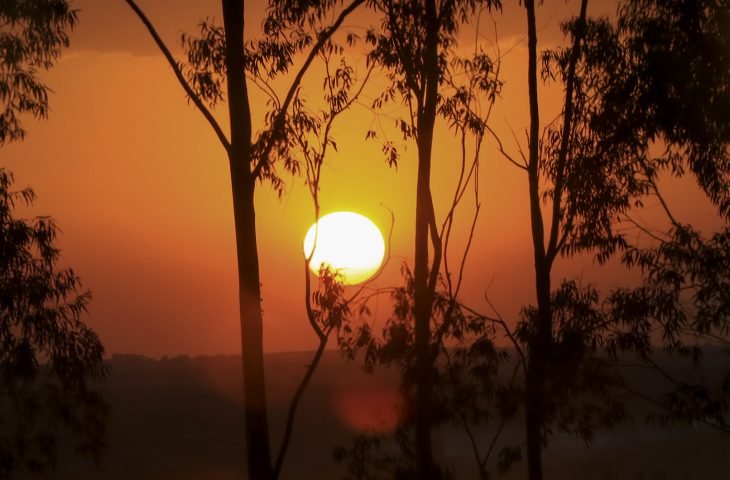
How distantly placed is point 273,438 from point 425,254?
89.0 ft

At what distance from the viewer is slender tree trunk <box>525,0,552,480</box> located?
1252 centimetres

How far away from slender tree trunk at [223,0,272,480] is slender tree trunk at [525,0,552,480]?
421cm

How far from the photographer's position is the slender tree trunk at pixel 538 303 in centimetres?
1252

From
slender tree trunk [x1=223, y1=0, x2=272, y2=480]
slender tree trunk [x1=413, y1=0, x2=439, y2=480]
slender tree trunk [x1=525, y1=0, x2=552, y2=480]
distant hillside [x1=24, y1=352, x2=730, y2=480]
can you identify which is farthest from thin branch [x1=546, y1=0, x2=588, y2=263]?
distant hillside [x1=24, y1=352, x2=730, y2=480]

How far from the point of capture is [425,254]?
488 inches

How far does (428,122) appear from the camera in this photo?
12.5m

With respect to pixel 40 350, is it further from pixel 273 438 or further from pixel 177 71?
pixel 273 438

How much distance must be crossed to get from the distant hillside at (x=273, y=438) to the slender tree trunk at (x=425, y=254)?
18734mm

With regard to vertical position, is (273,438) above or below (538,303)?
below

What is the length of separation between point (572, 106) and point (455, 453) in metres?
27.0

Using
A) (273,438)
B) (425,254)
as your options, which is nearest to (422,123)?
(425,254)

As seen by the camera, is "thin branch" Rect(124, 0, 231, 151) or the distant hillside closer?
"thin branch" Rect(124, 0, 231, 151)

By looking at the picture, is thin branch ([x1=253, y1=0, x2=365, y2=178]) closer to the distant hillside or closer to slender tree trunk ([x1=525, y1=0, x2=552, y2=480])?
slender tree trunk ([x1=525, y1=0, x2=552, y2=480])

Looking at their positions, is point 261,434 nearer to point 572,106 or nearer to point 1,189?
point 1,189
